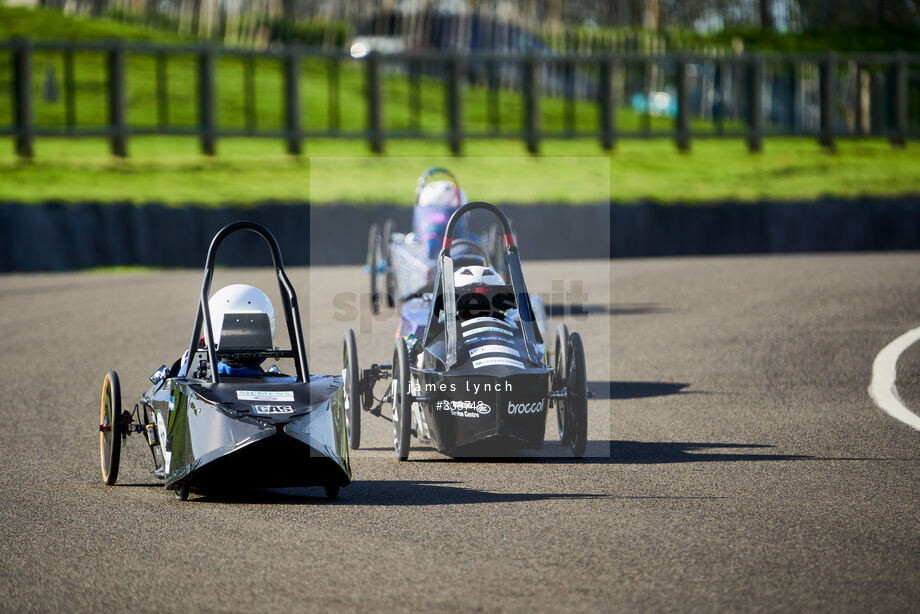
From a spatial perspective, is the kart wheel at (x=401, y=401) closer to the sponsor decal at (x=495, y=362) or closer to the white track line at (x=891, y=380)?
the sponsor decal at (x=495, y=362)

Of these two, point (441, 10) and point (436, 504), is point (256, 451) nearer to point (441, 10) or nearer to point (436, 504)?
point (436, 504)

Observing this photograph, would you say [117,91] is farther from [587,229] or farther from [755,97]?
[755,97]

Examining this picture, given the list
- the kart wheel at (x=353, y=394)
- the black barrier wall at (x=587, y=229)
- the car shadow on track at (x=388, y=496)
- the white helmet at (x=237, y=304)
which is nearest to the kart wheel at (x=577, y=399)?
the car shadow on track at (x=388, y=496)

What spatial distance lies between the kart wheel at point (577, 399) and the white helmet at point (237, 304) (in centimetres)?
162

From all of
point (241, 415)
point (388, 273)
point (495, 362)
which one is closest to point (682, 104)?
point (388, 273)

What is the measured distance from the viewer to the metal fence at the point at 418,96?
89.2ft

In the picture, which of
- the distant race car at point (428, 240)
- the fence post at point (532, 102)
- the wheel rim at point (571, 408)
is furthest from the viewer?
the fence post at point (532, 102)

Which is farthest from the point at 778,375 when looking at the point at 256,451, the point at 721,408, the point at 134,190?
the point at 134,190

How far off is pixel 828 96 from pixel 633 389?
68.0 feet

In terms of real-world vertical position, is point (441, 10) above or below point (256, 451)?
above

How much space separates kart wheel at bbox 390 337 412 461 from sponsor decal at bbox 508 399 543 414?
544mm

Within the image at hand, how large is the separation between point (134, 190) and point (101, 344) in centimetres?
1195

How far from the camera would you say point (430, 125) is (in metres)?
39.4

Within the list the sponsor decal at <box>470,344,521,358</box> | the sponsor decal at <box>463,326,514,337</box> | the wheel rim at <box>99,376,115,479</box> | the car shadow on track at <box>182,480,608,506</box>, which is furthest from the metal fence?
the car shadow on track at <box>182,480,608,506</box>
